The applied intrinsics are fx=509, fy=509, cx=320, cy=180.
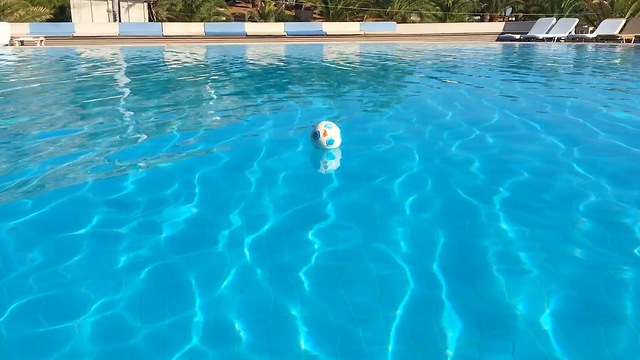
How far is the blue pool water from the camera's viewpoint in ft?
9.45

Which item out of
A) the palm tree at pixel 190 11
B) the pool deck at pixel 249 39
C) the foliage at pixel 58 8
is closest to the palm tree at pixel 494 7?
the pool deck at pixel 249 39

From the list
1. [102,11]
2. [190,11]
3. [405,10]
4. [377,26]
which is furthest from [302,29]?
[102,11]

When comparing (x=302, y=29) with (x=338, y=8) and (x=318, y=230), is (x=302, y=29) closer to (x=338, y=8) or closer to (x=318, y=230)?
(x=338, y=8)

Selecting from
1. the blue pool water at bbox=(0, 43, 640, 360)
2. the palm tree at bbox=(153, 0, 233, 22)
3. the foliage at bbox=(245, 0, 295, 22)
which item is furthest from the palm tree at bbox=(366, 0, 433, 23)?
the blue pool water at bbox=(0, 43, 640, 360)

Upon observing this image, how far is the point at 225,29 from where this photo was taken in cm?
2281

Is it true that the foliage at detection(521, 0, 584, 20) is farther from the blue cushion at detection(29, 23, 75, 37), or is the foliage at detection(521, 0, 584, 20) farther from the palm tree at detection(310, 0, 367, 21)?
the blue cushion at detection(29, 23, 75, 37)

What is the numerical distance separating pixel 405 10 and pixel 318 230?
79.0ft

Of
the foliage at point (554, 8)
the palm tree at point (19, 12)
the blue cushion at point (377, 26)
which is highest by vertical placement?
the foliage at point (554, 8)

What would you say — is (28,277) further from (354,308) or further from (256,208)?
(354,308)

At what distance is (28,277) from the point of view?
339 centimetres

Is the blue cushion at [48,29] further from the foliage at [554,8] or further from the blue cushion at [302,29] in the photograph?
the foliage at [554,8]

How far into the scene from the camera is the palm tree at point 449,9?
86.0 feet

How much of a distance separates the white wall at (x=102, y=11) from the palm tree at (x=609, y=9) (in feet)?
69.5

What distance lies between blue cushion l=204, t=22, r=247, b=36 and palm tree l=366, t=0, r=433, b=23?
25.4 ft
